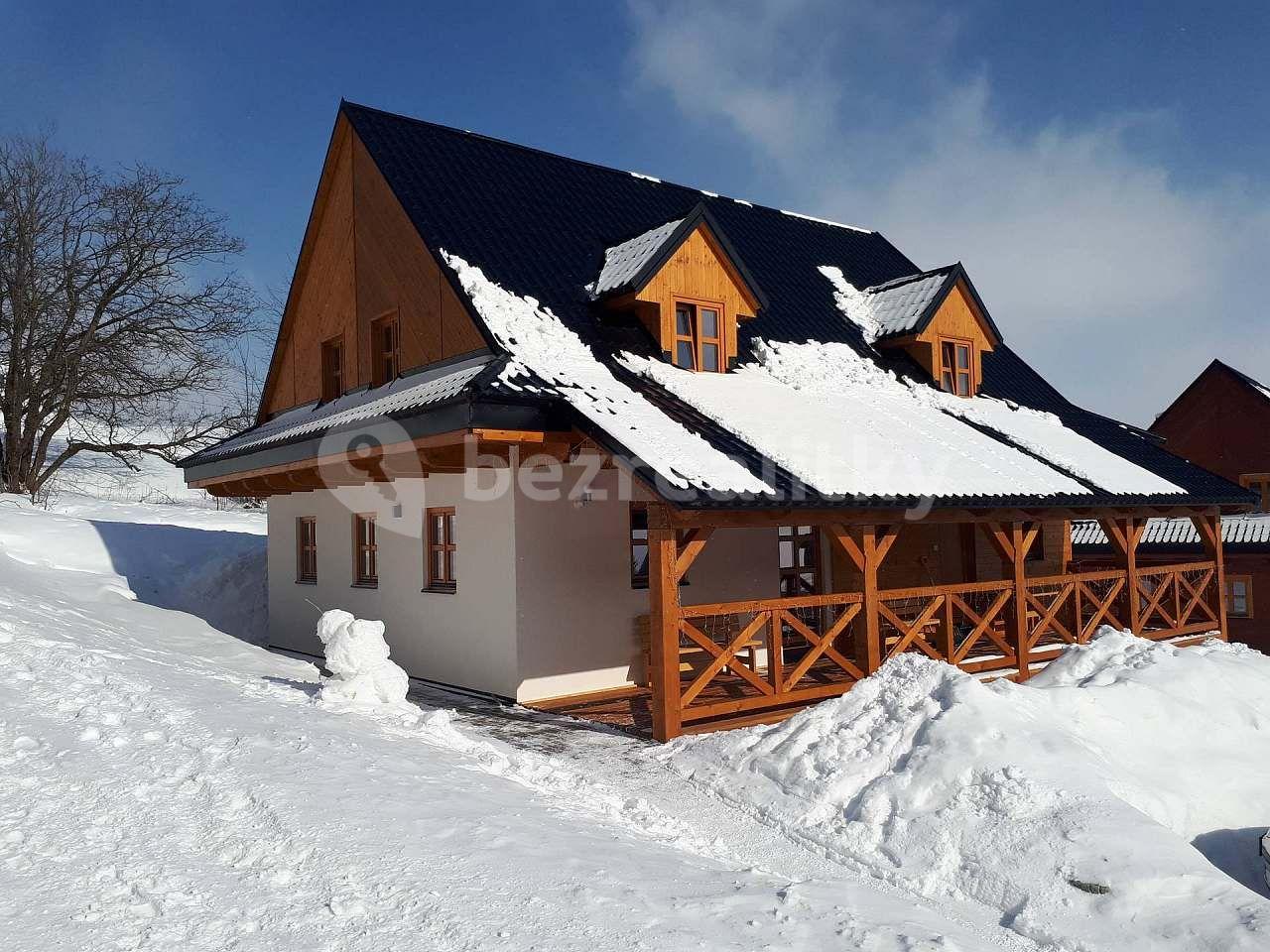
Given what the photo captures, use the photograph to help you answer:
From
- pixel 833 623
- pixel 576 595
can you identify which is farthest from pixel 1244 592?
pixel 576 595

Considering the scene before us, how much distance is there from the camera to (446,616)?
11.0 metres

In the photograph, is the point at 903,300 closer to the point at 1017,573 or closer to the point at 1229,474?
the point at 1017,573

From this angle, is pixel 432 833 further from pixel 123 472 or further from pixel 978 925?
pixel 123 472

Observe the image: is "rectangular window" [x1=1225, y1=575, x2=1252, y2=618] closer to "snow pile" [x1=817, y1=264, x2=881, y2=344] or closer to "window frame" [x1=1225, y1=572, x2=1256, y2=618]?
"window frame" [x1=1225, y1=572, x2=1256, y2=618]

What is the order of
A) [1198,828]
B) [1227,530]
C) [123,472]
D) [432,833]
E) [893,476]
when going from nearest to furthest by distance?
[432,833] < [1198,828] < [893,476] < [1227,530] < [123,472]

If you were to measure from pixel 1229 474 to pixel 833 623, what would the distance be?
25.3 metres

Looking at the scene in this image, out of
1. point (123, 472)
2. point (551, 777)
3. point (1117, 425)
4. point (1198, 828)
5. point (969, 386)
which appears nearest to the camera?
point (551, 777)

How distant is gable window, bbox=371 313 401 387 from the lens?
39.9 ft

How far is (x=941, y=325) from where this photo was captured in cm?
1430

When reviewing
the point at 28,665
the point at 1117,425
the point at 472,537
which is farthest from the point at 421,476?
the point at 1117,425

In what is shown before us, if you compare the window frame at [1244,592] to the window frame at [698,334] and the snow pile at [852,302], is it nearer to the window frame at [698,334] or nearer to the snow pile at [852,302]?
the snow pile at [852,302]

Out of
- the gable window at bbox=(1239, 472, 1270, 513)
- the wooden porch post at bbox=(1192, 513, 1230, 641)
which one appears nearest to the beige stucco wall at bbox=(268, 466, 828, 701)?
the wooden porch post at bbox=(1192, 513, 1230, 641)

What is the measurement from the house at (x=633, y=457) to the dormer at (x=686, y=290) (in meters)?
0.04

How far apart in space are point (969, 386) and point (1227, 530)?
14.2m
